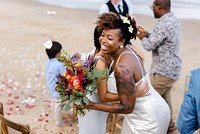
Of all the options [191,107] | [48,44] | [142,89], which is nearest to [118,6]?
[48,44]

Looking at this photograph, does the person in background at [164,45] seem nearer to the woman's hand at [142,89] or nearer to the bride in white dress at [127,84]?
the bride in white dress at [127,84]

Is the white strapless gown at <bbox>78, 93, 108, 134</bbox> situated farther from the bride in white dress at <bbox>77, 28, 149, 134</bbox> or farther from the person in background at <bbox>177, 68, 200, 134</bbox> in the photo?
the person in background at <bbox>177, 68, 200, 134</bbox>

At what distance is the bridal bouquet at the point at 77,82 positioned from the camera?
3.50 meters

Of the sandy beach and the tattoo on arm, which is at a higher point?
the tattoo on arm

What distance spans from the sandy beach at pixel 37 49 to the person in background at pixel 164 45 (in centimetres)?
111

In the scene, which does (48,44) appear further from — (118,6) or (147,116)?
(147,116)

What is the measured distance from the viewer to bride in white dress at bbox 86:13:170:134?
140 inches

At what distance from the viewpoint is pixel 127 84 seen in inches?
140

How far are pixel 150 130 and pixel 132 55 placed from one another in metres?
0.83

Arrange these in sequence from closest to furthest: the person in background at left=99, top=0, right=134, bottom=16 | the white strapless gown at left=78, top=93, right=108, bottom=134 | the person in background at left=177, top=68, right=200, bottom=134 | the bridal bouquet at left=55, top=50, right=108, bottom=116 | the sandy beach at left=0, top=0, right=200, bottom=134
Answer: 1. the person in background at left=177, top=68, right=200, bottom=134
2. the bridal bouquet at left=55, top=50, right=108, bottom=116
3. the white strapless gown at left=78, top=93, right=108, bottom=134
4. the sandy beach at left=0, top=0, right=200, bottom=134
5. the person in background at left=99, top=0, right=134, bottom=16

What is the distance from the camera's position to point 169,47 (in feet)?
16.9

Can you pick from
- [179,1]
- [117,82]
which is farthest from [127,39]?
[179,1]

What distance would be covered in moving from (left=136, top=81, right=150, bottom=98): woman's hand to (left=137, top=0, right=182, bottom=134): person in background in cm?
132

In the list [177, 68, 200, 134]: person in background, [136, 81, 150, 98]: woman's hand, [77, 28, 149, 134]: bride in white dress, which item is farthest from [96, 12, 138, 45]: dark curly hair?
[177, 68, 200, 134]: person in background
